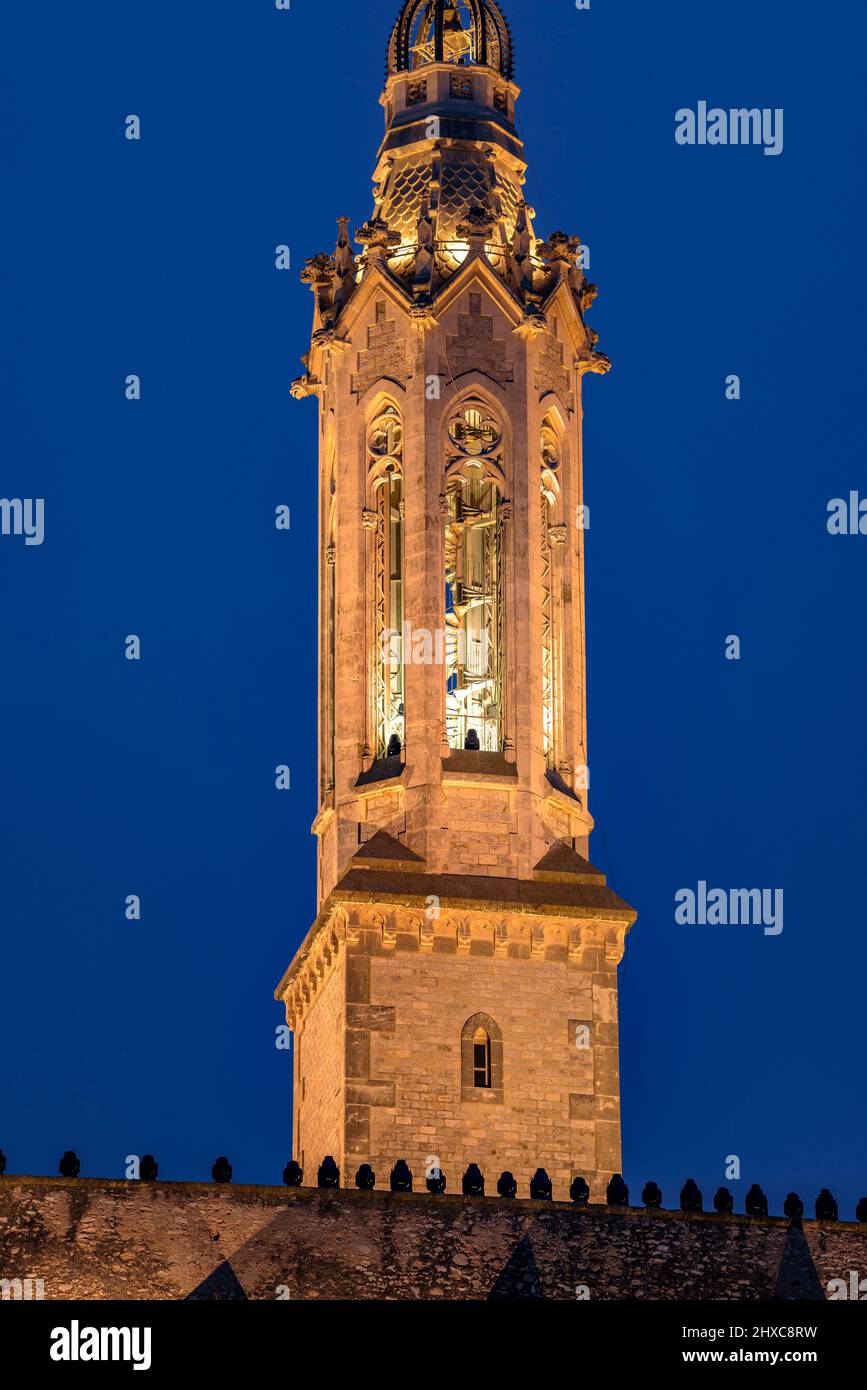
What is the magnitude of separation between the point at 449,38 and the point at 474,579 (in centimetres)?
1227

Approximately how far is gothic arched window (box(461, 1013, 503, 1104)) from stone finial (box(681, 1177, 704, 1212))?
16.4 feet

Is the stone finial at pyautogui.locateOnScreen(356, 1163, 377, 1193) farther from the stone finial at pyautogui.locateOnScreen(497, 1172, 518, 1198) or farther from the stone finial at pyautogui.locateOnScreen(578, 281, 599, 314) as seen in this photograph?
the stone finial at pyautogui.locateOnScreen(578, 281, 599, 314)

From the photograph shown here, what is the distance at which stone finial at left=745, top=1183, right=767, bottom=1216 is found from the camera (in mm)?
83500

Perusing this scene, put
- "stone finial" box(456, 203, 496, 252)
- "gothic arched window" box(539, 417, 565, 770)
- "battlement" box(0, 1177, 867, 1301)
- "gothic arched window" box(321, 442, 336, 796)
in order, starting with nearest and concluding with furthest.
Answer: "battlement" box(0, 1177, 867, 1301)
"gothic arched window" box(539, 417, 565, 770)
"gothic arched window" box(321, 442, 336, 796)
"stone finial" box(456, 203, 496, 252)

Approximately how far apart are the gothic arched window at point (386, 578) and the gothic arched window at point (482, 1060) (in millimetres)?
6215

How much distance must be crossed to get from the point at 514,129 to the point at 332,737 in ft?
45.2

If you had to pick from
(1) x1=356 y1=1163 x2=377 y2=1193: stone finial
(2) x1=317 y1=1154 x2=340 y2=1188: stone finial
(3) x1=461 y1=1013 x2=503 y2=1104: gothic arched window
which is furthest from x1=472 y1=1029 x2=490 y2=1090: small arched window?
(2) x1=317 y1=1154 x2=340 y2=1188: stone finial

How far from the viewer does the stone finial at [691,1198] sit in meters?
83.4

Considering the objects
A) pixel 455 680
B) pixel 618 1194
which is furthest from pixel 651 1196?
pixel 455 680

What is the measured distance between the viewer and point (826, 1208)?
83750 mm

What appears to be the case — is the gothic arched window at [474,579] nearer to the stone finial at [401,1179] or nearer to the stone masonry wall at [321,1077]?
the stone masonry wall at [321,1077]

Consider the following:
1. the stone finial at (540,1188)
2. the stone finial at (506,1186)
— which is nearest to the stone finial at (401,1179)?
the stone finial at (506,1186)

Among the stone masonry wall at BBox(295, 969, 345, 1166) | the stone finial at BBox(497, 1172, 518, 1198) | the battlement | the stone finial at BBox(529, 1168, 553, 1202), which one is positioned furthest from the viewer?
the stone masonry wall at BBox(295, 969, 345, 1166)

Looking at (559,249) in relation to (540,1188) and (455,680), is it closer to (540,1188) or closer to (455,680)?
(455,680)
